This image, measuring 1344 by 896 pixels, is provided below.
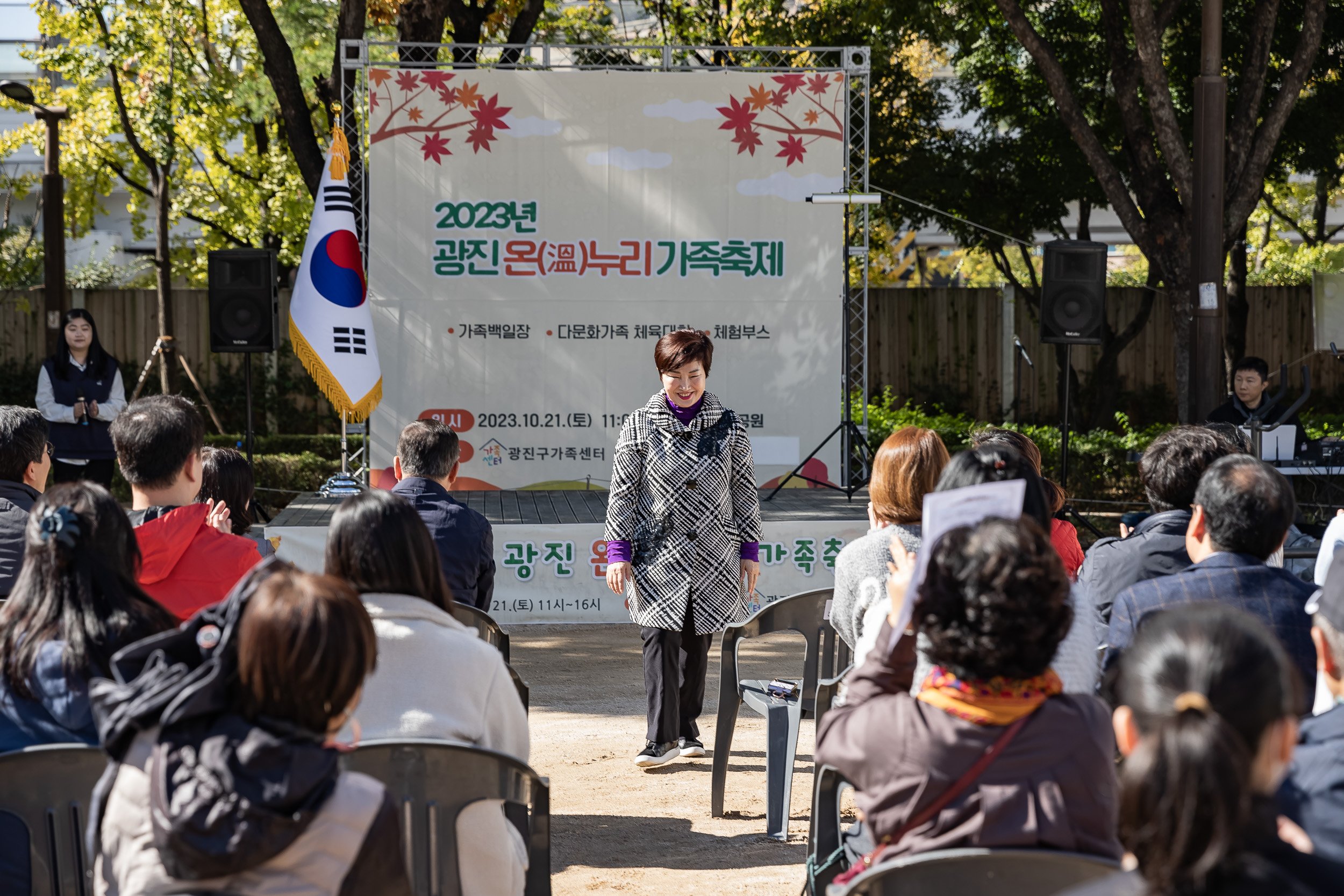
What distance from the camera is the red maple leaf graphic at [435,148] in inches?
354

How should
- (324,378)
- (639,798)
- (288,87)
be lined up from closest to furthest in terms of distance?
(639,798) < (324,378) < (288,87)

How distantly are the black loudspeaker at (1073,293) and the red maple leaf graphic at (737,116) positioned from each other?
2459 millimetres

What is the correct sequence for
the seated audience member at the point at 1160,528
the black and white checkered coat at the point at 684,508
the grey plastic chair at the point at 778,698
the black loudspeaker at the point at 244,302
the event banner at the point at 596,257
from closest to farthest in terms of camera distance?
the seated audience member at the point at 1160,528 → the grey plastic chair at the point at 778,698 → the black and white checkered coat at the point at 684,508 → the black loudspeaker at the point at 244,302 → the event banner at the point at 596,257

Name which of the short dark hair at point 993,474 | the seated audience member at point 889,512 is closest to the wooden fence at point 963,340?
the seated audience member at point 889,512

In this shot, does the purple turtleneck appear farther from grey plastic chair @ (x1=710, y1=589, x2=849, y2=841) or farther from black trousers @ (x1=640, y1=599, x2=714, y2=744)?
grey plastic chair @ (x1=710, y1=589, x2=849, y2=841)

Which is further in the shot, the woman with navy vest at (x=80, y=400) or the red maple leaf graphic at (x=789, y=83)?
the red maple leaf graphic at (x=789, y=83)

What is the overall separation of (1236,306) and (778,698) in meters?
12.1

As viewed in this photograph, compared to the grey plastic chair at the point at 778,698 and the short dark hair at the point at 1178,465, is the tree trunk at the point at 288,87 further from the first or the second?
the short dark hair at the point at 1178,465

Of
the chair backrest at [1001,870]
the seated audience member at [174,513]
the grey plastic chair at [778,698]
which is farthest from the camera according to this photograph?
the grey plastic chair at [778,698]

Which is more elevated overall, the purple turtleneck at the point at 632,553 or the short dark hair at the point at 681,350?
the short dark hair at the point at 681,350

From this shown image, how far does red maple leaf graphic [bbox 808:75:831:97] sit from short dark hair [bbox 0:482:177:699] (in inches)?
309

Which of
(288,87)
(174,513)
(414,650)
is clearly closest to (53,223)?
(288,87)

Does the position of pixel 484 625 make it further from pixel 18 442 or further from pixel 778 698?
pixel 18 442

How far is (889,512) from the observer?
9.38 feet
